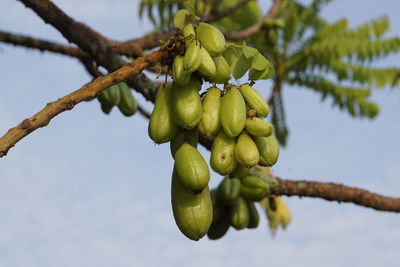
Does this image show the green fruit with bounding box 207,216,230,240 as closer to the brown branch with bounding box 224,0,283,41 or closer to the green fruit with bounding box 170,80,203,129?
the green fruit with bounding box 170,80,203,129

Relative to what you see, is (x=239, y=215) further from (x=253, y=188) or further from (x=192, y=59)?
(x=192, y=59)

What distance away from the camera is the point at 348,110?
54.9 feet

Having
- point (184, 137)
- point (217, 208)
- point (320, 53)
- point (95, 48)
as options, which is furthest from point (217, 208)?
point (320, 53)

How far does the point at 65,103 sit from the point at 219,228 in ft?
6.29

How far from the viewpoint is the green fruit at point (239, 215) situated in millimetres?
3596

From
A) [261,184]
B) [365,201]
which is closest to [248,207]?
[261,184]

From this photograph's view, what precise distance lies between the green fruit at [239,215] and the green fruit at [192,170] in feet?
5.21

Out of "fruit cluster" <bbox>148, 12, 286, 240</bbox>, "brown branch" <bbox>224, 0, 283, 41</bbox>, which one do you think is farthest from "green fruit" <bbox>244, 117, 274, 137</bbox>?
"brown branch" <bbox>224, 0, 283, 41</bbox>

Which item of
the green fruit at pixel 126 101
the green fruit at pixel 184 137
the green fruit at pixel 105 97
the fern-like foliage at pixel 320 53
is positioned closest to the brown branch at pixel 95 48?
the green fruit at pixel 126 101

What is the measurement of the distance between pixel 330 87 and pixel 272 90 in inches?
88.5

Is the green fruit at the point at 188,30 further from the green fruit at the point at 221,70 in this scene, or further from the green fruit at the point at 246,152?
the green fruit at the point at 246,152

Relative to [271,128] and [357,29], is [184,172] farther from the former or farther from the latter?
[357,29]

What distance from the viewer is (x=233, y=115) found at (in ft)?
6.61

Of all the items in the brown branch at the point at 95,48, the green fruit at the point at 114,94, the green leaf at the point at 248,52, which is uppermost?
the brown branch at the point at 95,48
